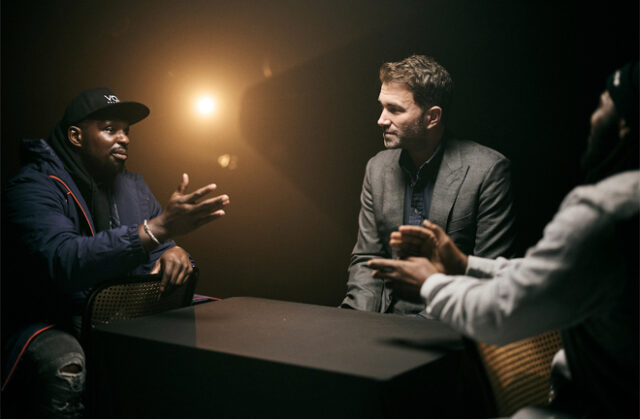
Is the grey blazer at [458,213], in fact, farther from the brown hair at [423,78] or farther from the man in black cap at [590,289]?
the man in black cap at [590,289]

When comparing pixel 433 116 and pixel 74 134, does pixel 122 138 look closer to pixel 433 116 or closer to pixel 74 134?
pixel 74 134

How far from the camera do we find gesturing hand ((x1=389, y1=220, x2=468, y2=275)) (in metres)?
1.58

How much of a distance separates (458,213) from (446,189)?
13 cm

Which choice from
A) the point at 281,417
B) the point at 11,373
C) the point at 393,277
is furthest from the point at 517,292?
the point at 11,373

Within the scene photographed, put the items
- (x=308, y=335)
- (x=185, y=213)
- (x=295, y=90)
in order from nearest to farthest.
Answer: (x=308, y=335), (x=185, y=213), (x=295, y=90)

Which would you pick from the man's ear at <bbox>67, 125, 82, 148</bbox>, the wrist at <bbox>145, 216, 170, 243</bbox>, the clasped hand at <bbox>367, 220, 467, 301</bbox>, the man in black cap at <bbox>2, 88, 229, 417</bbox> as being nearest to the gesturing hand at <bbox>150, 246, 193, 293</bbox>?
the man in black cap at <bbox>2, 88, 229, 417</bbox>

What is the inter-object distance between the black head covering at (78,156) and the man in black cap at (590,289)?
74.2 inches

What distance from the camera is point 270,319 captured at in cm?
177

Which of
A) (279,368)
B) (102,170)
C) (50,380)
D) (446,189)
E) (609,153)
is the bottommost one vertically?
(50,380)

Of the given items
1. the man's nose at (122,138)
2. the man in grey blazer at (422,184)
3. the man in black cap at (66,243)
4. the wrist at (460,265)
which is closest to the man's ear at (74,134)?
the man in black cap at (66,243)

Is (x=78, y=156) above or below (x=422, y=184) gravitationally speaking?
above

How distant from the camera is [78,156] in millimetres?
2582

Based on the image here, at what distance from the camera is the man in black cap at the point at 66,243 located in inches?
74.0

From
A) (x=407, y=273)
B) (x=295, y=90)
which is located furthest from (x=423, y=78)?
(x=407, y=273)
